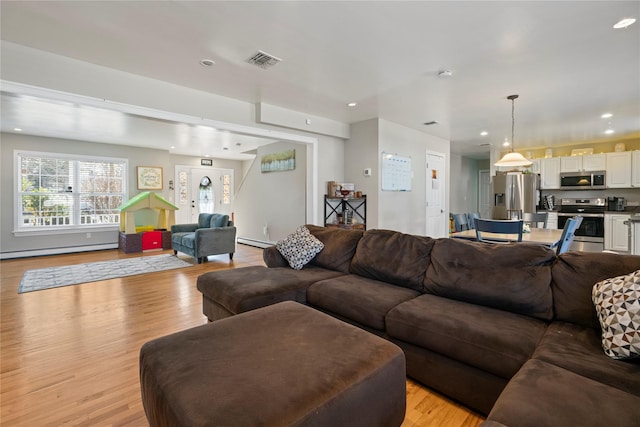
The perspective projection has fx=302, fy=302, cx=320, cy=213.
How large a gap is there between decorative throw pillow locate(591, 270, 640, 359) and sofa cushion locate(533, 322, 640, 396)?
2.1 inches

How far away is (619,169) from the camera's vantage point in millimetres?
6246

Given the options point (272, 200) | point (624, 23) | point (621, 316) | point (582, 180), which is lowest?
point (621, 316)

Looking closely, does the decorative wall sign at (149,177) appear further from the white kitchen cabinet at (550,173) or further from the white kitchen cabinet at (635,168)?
the white kitchen cabinet at (635,168)

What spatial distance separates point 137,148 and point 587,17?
8.13 m

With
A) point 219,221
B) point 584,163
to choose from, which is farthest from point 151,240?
point 584,163

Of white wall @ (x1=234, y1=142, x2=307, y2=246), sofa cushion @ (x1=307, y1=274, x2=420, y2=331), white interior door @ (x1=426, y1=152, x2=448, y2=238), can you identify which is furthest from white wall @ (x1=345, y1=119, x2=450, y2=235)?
sofa cushion @ (x1=307, y1=274, x2=420, y2=331)

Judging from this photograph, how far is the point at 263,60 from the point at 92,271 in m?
4.31

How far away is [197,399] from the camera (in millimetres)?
1044

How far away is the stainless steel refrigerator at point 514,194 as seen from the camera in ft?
19.1

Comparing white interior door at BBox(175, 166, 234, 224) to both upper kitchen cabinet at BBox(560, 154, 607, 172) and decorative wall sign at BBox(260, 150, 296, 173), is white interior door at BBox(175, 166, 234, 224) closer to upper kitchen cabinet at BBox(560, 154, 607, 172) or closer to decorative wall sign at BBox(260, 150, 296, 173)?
decorative wall sign at BBox(260, 150, 296, 173)

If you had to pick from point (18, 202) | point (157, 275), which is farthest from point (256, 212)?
point (18, 202)

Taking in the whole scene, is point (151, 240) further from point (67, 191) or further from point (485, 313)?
point (485, 313)

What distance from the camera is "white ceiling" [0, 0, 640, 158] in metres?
2.25

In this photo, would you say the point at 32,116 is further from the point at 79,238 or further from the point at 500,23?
the point at 500,23
